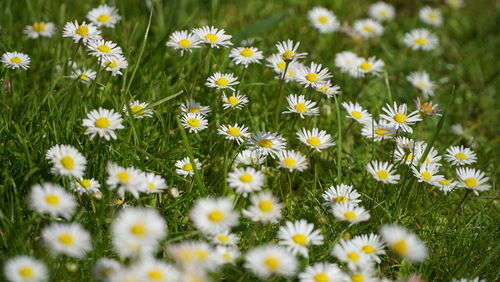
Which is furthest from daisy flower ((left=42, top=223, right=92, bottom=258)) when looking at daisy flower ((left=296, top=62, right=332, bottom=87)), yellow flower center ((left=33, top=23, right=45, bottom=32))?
yellow flower center ((left=33, top=23, right=45, bottom=32))

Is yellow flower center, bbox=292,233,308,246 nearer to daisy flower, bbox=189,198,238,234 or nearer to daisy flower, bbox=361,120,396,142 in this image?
daisy flower, bbox=189,198,238,234

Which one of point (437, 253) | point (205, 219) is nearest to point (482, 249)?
point (437, 253)

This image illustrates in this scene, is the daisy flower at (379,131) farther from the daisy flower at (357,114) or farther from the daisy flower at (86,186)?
the daisy flower at (86,186)

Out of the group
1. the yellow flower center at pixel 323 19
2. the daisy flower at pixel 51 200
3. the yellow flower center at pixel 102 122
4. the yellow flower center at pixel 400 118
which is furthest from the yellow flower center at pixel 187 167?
the yellow flower center at pixel 323 19

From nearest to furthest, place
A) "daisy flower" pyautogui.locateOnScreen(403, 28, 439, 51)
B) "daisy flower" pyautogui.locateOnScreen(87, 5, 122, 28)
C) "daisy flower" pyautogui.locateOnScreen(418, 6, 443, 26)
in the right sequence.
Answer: "daisy flower" pyautogui.locateOnScreen(87, 5, 122, 28) < "daisy flower" pyautogui.locateOnScreen(403, 28, 439, 51) < "daisy flower" pyautogui.locateOnScreen(418, 6, 443, 26)

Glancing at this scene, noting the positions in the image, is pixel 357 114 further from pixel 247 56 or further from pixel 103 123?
pixel 103 123

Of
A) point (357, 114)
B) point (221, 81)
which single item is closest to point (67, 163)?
point (221, 81)
